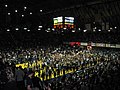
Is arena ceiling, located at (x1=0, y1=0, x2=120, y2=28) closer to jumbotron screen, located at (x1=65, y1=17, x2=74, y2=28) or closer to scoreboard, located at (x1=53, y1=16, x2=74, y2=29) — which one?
jumbotron screen, located at (x1=65, y1=17, x2=74, y2=28)

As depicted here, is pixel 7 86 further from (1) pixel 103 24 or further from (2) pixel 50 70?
(1) pixel 103 24

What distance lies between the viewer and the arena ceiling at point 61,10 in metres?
33.5

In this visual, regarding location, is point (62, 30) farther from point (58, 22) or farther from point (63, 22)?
point (63, 22)

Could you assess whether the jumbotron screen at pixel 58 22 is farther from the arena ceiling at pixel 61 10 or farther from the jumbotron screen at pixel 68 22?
the arena ceiling at pixel 61 10

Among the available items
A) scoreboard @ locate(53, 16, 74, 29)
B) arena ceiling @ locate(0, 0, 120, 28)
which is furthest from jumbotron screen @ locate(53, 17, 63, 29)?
arena ceiling @ locate(0, 0, 120, 28)

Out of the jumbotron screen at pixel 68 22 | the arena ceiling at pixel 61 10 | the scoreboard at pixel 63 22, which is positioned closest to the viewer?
the scoreboard at pixel 63 22

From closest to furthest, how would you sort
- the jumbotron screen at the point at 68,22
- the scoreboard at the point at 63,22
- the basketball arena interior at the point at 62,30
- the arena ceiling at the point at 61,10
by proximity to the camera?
1. the basketball arena interior at the point at 62,30
2. the scoreboard at the point at 63,22
3. the jumbotron screen at the point at 68,22
4. the arena ceiling at the point at 61,10

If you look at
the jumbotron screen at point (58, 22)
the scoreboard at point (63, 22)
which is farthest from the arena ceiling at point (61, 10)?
the jumbotron screen at point (58, 22)

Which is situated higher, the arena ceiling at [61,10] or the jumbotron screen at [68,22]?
the arena ceiling at [61,10]

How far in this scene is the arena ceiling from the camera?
110 feet

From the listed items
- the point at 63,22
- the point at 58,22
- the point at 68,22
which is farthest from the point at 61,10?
the point at 63,22

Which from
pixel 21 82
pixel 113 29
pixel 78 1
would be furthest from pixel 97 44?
pixel 21 82

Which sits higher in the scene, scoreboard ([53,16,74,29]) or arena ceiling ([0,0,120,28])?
arena ceiling ([0,0,120,28])

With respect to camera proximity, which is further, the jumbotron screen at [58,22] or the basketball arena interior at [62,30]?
the jumbotron screen at [58,22]
